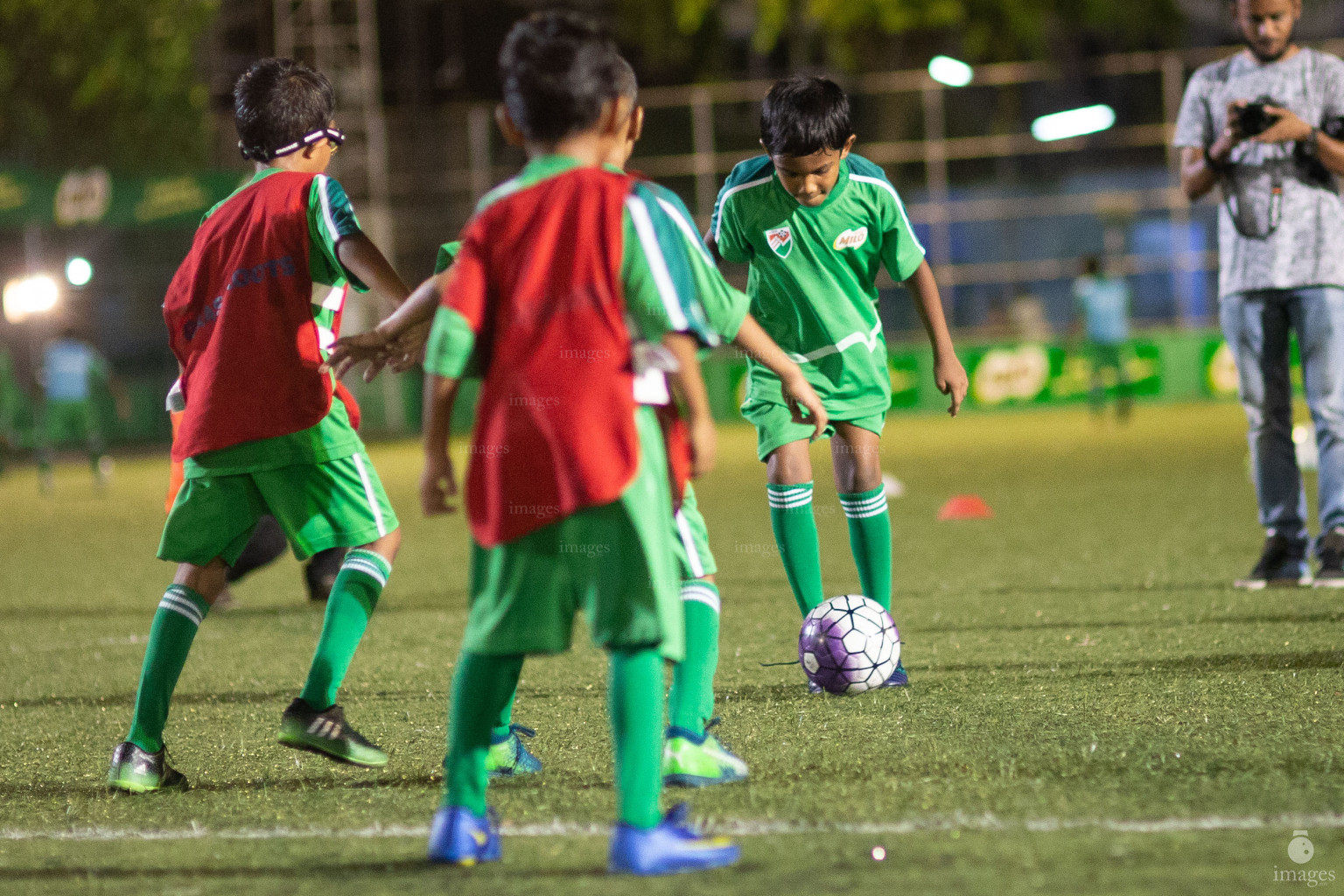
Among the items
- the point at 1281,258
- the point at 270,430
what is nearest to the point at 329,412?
the point at 270,430

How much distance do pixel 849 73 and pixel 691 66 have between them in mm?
4758

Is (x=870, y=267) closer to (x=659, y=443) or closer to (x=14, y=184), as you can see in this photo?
(x=659, y=443)

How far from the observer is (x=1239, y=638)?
5.26m

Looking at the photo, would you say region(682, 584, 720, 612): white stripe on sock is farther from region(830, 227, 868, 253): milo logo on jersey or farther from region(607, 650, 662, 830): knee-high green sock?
region(830, 227, 868, 253): milo logo on jersey

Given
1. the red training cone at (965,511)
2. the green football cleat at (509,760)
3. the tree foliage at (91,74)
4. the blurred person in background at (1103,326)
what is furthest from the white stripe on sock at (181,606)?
the tree foliage at (91,74)

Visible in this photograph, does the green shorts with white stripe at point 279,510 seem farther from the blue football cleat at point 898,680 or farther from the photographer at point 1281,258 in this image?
the photographer at point 1281,258

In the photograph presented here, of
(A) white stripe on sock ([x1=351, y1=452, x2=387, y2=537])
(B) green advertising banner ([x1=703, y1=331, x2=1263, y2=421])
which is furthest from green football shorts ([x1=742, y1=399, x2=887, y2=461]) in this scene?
(B) green advertising banner ([x1=703, y1=331, x2=1263, y2=421])

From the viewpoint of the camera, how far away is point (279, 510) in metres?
3.94

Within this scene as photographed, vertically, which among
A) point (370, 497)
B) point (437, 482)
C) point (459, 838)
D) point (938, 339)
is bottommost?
point (459, 838)

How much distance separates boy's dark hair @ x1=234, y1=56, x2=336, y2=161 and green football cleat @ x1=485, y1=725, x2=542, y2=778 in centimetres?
163

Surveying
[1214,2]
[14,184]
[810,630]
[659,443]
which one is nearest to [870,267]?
[810,630]

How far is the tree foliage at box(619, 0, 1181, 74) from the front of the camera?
Result: 88.3ft

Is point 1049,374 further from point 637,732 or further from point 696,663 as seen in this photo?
point 637,732

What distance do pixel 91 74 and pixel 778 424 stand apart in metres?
30.7
